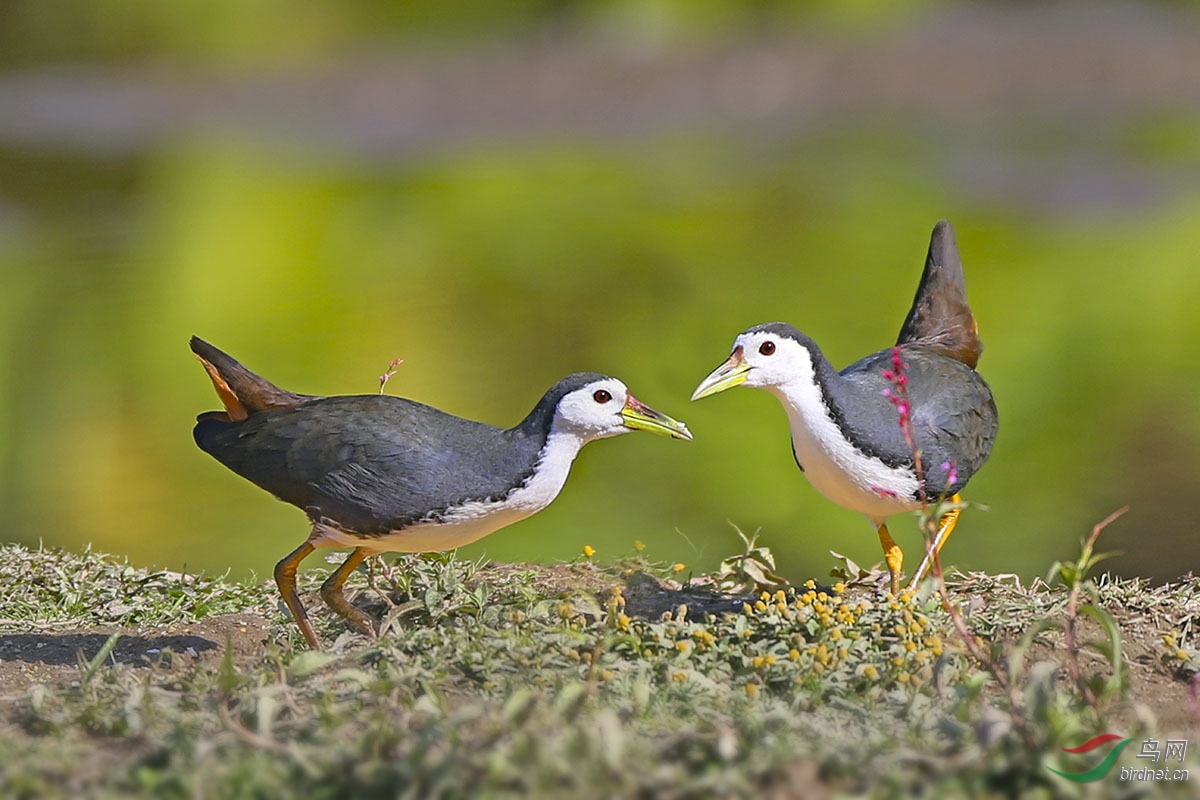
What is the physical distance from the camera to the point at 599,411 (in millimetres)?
4996

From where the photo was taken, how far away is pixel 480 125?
731 inches

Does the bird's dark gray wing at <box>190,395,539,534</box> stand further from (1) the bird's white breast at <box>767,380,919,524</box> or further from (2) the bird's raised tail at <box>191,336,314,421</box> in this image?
(1) the bird's white breast at <box>767,380,919,524</box>

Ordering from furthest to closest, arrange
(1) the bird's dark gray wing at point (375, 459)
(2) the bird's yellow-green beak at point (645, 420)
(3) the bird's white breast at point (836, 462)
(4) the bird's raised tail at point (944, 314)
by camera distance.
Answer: (4) the bird's raised tail at point (944, 314) → (3) the bird's white breast at point (836, 462) → (2) the bird's yellow-green beak at point (645, 420) → (1) the bird's dark gray wing at point (375, 459)

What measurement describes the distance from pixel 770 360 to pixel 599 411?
0.58 meters

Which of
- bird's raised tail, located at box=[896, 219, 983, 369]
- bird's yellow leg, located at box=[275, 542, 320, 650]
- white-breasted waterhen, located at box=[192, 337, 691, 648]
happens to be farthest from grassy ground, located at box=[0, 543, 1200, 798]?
bird's raised tail, located at box=[896, 219, 983, 369]

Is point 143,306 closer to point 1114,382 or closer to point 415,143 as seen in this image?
point 1114,382

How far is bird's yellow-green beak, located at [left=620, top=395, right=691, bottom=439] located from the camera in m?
5.05

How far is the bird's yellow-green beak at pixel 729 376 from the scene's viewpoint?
17.1ft

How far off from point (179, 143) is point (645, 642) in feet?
48.6

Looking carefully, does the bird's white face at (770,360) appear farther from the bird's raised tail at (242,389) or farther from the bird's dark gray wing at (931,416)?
the bird's raised tail at (242,389)

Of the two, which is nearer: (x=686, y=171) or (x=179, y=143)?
(x=686, y=171)

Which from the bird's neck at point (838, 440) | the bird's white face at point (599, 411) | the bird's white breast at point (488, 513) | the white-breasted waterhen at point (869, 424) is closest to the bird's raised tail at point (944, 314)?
the white-breasted waterhen at point (869, 424)

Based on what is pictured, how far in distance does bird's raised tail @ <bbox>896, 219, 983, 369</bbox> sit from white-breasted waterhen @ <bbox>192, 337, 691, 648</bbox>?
5.51ft

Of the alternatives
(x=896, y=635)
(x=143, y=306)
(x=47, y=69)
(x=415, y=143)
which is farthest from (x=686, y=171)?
(x=896, y=635)
